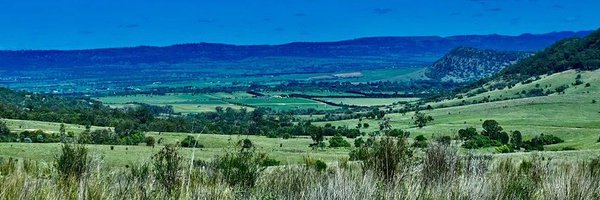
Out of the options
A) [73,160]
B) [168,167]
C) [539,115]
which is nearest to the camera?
[168,167]

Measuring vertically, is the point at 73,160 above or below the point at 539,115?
→ above

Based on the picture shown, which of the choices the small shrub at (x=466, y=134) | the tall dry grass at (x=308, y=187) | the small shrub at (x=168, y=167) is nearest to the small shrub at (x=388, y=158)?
the tall dry grass at (x=308, y=187)

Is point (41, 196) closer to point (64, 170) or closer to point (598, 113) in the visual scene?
point (64, 170)

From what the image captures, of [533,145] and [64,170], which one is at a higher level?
[64,170]

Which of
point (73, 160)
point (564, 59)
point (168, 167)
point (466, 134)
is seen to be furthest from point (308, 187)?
point (564, 59)

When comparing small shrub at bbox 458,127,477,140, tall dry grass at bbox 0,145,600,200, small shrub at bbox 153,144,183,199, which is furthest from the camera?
small shrub at bbox 458,127,477,140

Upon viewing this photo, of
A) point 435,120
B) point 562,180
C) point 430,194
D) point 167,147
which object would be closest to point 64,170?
point 167,147

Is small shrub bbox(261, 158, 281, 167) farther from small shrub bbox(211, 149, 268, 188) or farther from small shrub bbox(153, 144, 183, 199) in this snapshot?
small shrub bbox(153, 144, 183, 199)

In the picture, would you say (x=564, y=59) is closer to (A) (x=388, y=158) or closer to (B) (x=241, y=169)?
(A) (x=388, y=158)

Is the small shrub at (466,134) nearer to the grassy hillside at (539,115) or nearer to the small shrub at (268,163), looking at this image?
the grassy hillside at (539,115)

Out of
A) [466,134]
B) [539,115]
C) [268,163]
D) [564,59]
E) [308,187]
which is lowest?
[466,134]

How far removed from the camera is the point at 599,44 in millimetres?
163250

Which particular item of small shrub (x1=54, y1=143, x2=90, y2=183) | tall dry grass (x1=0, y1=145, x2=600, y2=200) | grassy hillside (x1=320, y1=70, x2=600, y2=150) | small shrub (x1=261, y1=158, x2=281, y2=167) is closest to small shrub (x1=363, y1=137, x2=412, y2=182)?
tall dry grass (x1=0, y1=145, x2=600, y2=200)

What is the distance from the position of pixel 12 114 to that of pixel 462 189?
104 m
